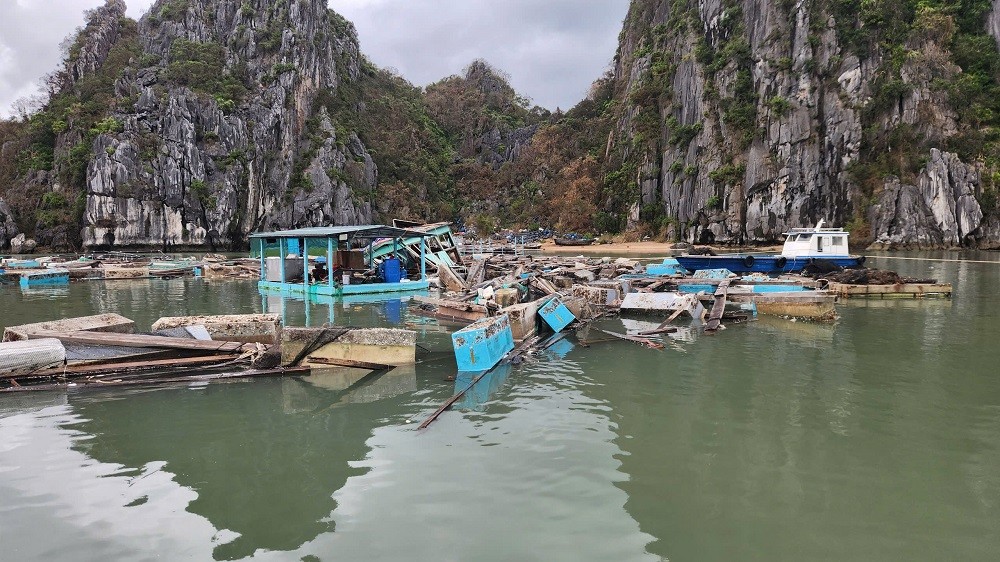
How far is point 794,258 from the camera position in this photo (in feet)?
73.7

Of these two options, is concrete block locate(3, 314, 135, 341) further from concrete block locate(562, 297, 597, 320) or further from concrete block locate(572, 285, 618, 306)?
concrete block locate(572, 285, 618, 306)

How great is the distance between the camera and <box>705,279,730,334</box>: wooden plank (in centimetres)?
1202

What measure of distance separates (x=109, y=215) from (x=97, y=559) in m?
66.2

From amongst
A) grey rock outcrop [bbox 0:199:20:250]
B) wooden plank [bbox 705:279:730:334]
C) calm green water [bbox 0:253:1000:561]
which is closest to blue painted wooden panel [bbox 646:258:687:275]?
wooden plank [bbox 705:279:730:334]

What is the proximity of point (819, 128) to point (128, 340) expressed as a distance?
58.4 metres

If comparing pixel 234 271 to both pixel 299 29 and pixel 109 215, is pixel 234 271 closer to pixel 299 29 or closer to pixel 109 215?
pixel 109 215

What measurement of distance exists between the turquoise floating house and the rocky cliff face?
41.3 m

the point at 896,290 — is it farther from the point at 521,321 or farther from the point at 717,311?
the point at 521,321

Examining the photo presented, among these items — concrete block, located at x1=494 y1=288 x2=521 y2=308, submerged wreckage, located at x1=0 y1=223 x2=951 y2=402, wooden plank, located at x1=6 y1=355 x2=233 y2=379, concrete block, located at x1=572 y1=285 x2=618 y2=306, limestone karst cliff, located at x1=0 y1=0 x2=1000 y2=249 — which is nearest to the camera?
wooden plank, located at x1=6 y1=355 x2=233 y2=379

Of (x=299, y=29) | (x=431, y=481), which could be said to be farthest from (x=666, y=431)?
(x=299, y=29)

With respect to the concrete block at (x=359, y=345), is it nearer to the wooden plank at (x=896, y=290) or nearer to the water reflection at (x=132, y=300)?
the water reflection at (x=132, y=300)

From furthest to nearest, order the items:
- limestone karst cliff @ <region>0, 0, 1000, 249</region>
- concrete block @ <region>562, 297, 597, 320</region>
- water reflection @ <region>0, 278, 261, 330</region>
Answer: limestone karst cliff @ <region>0, 0, 1000, 249</region>, water reflection @ <region>0, 278, 261, 330</region>, concrete block @ <region>562, 297, 597, 320</region>

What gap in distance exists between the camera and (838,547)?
3715 millimetres

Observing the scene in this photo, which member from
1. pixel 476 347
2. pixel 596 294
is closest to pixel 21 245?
pixel 596 294
